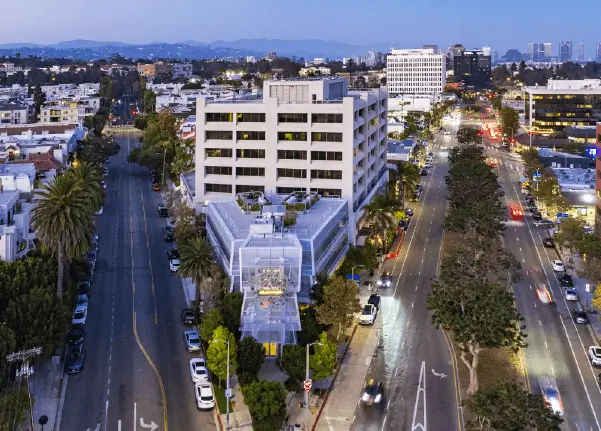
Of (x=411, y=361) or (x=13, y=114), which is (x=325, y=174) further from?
(x=13, y=114)

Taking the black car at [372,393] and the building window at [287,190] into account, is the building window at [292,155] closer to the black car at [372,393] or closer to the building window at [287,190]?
the building window at [287,190]

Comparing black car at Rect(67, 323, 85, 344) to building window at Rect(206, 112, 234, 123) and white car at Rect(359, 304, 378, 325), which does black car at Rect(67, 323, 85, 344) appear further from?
building window at Rect(206, 112, 234, 123)

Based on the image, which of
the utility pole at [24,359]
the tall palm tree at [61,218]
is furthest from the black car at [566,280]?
the utility pole at [24,359]

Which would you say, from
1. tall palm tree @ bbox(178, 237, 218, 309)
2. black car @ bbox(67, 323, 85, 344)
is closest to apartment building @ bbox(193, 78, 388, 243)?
tall palm tree @ bbox(178, 237, 218, 309)

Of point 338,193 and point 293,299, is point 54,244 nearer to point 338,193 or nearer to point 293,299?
point 293,299

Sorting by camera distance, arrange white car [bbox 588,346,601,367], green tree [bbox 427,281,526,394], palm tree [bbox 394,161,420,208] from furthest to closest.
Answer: palm tree [bbox 394,161,420,208] → white car [bbox 588,346,601,367] → green tree [bbox 427,281,526,394]

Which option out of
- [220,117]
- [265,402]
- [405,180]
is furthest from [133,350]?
[405,180]

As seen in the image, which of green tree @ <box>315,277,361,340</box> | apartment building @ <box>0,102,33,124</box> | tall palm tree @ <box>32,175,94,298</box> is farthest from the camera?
apartment building @ <box>0,102,33,124</box>
